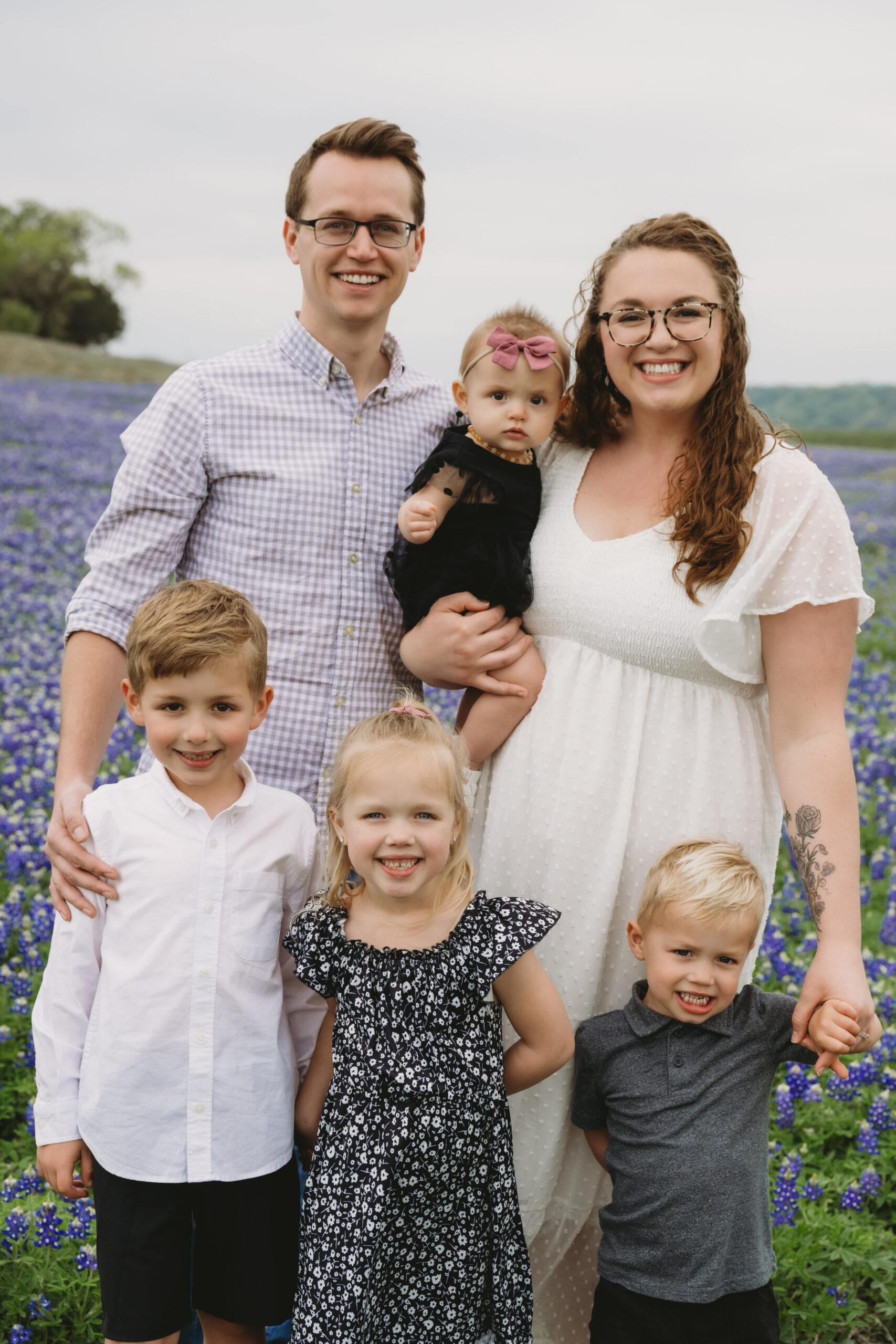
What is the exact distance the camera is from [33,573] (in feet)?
30.6

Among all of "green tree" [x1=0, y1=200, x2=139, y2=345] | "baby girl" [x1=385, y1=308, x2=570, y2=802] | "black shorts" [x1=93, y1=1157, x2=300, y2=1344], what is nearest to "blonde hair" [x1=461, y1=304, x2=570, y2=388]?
"baby girl" [x1=385, y1=308, x2=570, y2=802]

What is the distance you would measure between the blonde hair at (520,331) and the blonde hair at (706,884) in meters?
1.22

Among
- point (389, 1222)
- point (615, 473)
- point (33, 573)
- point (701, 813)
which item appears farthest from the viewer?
point (33, 573)

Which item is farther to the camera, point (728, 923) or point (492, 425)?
point (492, 425)

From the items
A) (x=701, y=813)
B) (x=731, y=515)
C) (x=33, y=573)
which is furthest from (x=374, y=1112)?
(x=33, y=573)

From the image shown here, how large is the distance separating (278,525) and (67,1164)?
59.1 inches

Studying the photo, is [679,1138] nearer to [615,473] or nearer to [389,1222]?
[389,1222]

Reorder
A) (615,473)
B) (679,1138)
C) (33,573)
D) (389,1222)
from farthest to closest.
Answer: (33,573) < (615,473) < (679,1138) < (389,1222)

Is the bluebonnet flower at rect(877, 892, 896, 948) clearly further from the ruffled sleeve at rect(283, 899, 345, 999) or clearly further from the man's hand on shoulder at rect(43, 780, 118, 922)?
the man's hand on shoulder at rect(43, 780, 118, 922)

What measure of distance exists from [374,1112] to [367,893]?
0.44m

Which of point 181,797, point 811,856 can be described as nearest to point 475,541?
point 181,797

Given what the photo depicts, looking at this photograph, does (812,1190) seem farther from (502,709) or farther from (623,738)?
(502,709)

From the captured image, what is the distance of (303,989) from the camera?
2.55m

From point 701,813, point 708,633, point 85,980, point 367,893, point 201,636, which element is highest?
point 708,633
